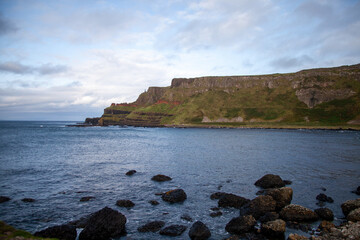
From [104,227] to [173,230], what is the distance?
5.65 m

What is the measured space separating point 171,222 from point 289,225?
10542 millimetres

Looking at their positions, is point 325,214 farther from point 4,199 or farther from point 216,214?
point 4,199

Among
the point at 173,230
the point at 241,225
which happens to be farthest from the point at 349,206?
the point at 173,230

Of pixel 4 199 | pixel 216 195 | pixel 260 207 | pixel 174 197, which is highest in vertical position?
pixel 4 199

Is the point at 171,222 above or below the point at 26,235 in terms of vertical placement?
below

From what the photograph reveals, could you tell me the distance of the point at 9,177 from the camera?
35250mm

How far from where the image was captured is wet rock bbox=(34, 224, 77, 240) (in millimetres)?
16845

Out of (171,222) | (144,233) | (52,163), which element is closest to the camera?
(144,233)

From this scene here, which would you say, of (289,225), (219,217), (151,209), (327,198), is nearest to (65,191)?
(151,209)

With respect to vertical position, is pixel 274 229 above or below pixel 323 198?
above

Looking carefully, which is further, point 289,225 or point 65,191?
point 65,191

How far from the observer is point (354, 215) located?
20094 mm

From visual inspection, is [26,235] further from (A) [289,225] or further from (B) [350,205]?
(B) [350,205]

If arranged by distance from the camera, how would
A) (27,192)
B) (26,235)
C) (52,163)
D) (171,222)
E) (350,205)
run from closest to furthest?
(26,235) < (171,222) < (350,205) < (27,192) < (52,163)
